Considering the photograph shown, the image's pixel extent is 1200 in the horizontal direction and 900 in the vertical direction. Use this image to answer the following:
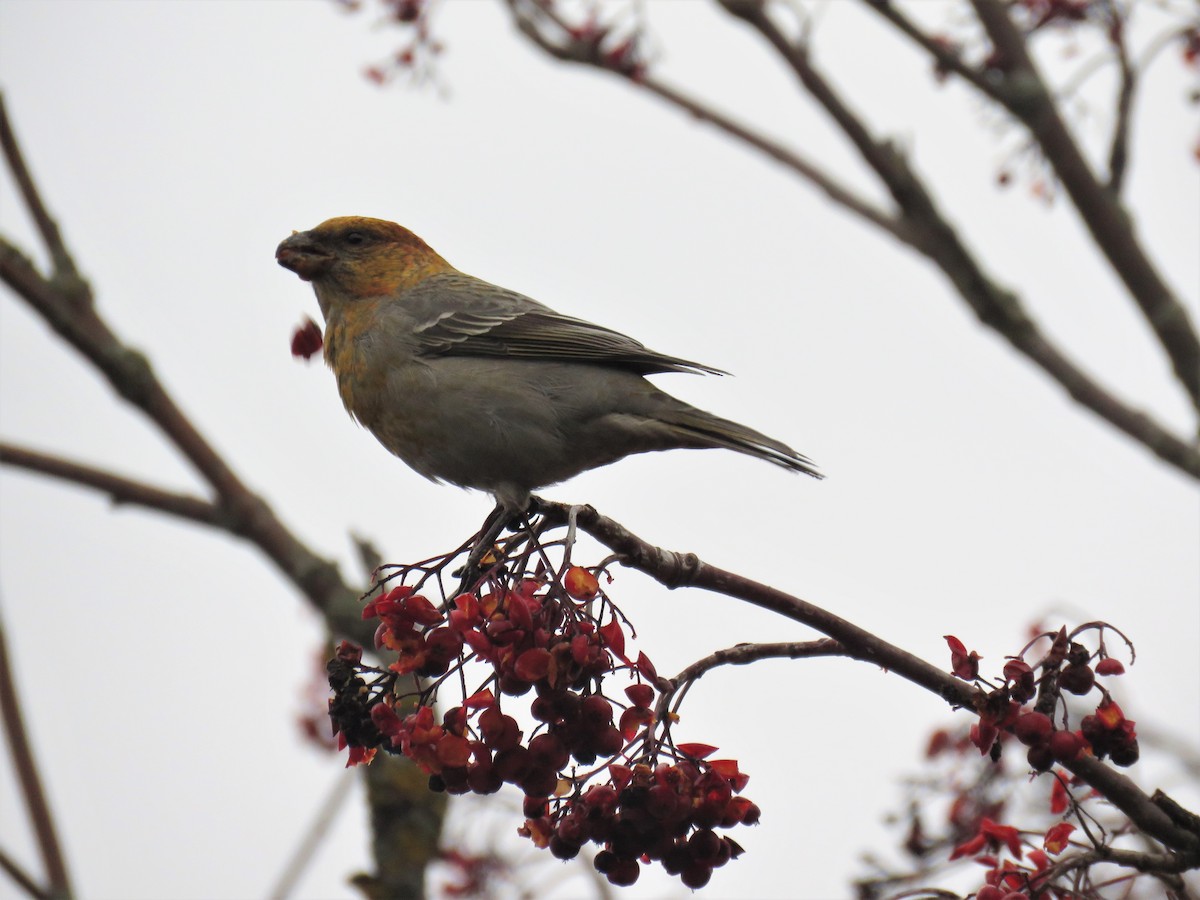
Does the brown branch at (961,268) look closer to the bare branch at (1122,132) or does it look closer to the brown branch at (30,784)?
the bare branch at (1122,132)

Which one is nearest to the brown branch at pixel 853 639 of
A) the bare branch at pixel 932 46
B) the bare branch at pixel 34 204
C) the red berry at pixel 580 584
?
the red berry at pixel 580 584

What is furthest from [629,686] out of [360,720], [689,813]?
[360,720]

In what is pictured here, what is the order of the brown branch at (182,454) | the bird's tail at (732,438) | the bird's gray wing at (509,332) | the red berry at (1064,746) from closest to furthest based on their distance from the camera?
the red berry at (1064,746) < the bird's tail at (732,438) < the bird's gray wing at (509,332) < the brown branch at (182,454)

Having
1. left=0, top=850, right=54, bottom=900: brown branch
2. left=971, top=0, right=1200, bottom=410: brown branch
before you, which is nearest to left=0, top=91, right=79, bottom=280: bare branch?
left=0, top=850, right=54, bottom=900: brown branch

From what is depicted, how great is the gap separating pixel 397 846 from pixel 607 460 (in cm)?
203

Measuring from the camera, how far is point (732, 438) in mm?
4332

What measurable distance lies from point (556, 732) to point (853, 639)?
0.61m

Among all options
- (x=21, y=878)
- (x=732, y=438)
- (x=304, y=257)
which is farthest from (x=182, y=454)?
(x=732, y=438)

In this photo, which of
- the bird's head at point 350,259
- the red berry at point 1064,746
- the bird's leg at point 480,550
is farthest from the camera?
the bird's head at point 350,259

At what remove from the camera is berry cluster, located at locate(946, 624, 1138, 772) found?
252 cm

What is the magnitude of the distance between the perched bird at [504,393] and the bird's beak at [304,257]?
27cm

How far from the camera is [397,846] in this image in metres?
5.66

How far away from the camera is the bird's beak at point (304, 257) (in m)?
5.63

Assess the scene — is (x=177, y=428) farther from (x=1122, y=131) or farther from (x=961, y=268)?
(x=1122, y=131)
